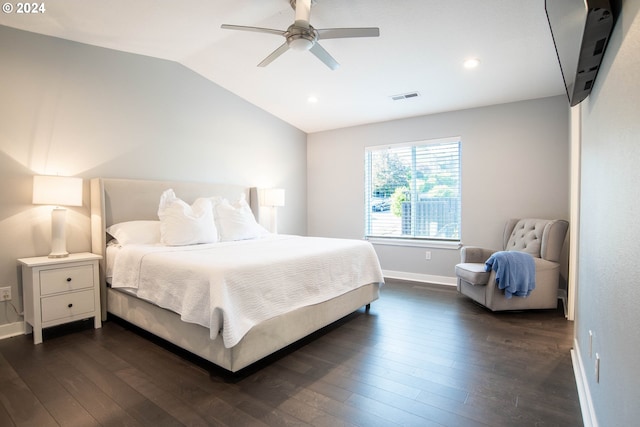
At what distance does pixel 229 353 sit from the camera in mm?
2010

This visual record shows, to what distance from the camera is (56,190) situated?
2.81 meters

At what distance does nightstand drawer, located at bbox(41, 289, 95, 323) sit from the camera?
273 centimetres

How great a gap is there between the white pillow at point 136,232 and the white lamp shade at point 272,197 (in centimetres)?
173

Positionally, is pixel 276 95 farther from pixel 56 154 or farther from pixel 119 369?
pixel 119 369

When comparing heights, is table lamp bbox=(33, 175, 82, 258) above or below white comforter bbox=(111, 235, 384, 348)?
above

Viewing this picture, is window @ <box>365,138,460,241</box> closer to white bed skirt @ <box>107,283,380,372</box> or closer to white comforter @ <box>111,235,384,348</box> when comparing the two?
white comforter @ <box>111,235,384,348</box>

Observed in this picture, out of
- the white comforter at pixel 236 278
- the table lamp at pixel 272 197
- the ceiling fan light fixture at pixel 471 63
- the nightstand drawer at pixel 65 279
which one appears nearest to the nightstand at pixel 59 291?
the nightstand drawer at pixel 65 279

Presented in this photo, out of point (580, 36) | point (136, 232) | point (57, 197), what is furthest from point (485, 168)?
point (57, 197)

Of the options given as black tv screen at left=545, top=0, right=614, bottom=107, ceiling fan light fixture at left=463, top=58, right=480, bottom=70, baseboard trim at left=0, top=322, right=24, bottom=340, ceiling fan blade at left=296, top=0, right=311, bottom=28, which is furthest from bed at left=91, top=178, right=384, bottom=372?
ceiling fan light fixture at left=463, top=58, right=480, bottom=70

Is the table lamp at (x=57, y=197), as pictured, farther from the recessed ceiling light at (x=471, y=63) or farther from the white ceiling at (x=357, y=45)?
the recessed ceiling light at (x=471, y=63)

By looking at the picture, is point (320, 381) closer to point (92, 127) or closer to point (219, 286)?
point (219, 286)

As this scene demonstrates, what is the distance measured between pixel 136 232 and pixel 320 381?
2.36 m

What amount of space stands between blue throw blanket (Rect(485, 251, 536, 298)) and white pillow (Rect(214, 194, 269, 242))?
107 inches

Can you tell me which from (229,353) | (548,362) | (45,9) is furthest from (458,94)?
(45,9)
